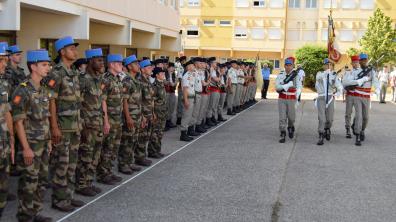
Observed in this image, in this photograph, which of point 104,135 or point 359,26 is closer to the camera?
point 104,135

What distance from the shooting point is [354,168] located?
9695mm

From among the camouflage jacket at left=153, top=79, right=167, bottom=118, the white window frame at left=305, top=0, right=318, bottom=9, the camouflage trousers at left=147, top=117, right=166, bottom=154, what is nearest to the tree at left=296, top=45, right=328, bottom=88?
the white window frame at left=305, top=0, right=318, bottom=9

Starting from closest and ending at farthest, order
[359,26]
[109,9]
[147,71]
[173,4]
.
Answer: [147,71] → [109,9] → [173,4] → [359,26]

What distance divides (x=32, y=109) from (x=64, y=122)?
68cm

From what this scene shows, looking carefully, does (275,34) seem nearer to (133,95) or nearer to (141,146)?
(141,146)

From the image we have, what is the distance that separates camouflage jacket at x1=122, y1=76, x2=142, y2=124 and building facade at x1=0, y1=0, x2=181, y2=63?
7.49 ft

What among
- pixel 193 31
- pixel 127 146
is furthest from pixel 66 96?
pixel 193 31

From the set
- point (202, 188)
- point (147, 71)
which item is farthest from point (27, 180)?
point (147, 71)

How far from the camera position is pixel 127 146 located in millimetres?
8688

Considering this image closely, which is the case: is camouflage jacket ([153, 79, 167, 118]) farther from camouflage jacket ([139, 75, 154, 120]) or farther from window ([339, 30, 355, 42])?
window ([339, 30, 355, 42])

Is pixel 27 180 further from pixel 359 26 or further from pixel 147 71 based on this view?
pixel 359 26

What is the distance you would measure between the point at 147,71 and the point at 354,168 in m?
4.13

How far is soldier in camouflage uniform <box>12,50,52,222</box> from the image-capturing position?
5742 mm

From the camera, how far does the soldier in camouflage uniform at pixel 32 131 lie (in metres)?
5.74
